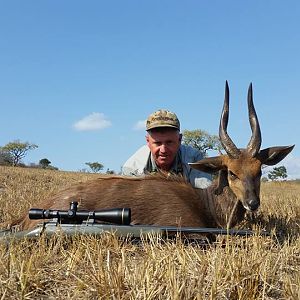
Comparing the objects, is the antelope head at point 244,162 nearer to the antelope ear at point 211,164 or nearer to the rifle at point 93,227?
the antelope ear at point 211,164

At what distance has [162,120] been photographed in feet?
23.1

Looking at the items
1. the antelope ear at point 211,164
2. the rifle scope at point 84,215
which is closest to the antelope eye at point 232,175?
the antelope ear at point 211,164

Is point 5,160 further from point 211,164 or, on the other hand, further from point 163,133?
point 211,164

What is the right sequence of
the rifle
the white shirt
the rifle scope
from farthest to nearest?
the white shirt < the rifle scope < the rifle

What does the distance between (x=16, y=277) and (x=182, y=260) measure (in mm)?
1209

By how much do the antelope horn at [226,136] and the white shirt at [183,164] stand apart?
45.5 inches

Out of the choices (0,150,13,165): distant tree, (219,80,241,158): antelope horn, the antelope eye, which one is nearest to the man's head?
(219,80,241,158): antelope horn

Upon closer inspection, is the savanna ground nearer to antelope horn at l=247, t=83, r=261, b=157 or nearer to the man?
antelope horn at l=247, t=83, r=261, b=157

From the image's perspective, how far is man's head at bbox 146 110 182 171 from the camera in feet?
23.1

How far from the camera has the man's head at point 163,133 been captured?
7040 mm

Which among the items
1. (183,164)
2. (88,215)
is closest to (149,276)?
(88,215)

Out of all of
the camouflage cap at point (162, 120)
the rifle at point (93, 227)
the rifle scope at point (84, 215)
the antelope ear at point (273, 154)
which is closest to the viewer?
the rifle at point (93, 227)

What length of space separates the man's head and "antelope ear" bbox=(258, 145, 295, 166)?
4.83 ft

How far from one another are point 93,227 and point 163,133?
9.38 ft
